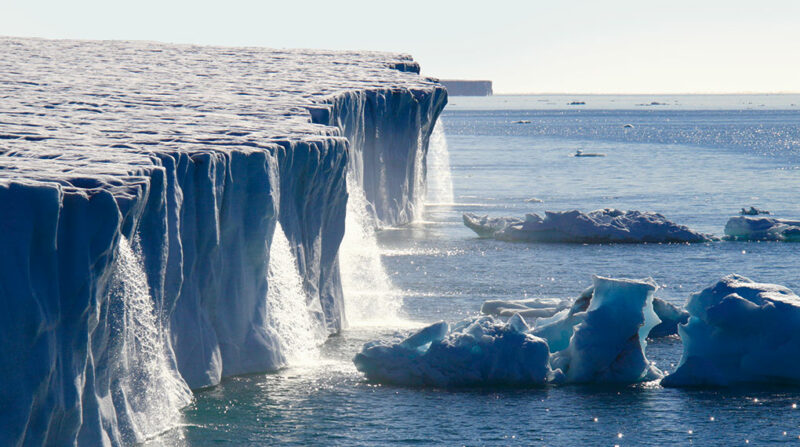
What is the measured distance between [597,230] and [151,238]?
77.9 ft

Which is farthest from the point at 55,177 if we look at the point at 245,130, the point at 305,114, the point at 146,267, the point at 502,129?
the point at 502,129

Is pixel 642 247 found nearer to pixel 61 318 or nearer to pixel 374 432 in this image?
pixel 374 432

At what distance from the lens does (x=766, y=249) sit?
35.6 metres

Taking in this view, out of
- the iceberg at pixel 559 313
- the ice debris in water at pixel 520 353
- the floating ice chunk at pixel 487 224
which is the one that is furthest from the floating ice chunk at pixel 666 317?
the floating ice chunk at pixel 487 224

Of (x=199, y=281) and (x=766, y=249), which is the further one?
(x=766, y=249)

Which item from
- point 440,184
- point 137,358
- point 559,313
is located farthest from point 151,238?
point 440,184

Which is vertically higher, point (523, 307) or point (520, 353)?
point (520, 353)

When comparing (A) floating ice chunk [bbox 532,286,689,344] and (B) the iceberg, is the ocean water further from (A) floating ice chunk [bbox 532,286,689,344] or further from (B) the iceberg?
(A) floating ice chunk [bbox 532,286,689,344]

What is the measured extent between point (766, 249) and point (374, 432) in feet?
75.0

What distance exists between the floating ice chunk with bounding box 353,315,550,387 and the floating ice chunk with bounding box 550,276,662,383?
57 centimetres

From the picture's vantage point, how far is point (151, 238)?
15484mm

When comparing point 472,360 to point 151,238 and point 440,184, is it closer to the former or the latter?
point 151,238

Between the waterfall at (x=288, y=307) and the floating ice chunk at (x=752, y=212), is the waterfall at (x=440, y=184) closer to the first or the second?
the floating ice chunk at (x=752, y=212)

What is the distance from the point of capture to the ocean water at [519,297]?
622 inches
